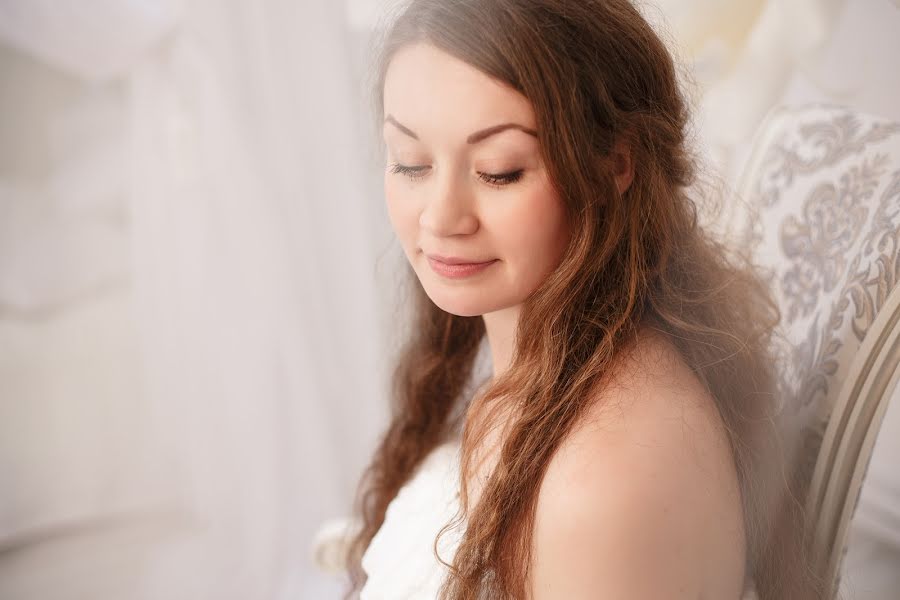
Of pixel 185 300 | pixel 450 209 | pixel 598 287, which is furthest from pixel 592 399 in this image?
pixel 185 300

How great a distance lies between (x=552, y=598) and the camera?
2.66ft

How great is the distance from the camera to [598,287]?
0.95 meters

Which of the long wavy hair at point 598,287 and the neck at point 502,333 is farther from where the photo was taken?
the neck at point 502,333

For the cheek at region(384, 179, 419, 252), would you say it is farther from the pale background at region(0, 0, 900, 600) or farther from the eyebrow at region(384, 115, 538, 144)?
the pale background at region(0, 0, 900, 600)

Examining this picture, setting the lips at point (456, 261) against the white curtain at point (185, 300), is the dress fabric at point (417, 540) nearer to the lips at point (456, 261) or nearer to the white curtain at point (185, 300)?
the lips at point (456, 261)

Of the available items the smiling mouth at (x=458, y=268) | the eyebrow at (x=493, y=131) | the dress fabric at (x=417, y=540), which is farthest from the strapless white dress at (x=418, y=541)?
the eyebrow at (x=493, y=131)

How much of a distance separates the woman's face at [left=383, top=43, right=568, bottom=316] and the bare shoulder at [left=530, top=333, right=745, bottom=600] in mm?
179

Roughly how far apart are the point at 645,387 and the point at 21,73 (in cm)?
178

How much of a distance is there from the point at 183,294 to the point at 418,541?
1.16 meters

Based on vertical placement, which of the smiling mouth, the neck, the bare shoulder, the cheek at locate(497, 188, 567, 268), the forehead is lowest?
the bare shoulder

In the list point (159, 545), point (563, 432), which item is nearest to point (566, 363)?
point (563, 432)

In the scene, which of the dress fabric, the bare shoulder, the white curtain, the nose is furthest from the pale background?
the bare shoulder

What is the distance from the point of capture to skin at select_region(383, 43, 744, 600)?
0.78m

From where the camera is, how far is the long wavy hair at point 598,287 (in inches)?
34.1
